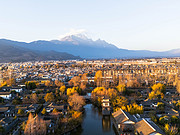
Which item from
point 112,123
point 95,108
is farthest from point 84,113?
point 112,123

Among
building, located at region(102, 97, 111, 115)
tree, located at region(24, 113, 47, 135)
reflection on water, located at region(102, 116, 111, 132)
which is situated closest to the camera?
tree, located at region(24, 113, 47, 135)

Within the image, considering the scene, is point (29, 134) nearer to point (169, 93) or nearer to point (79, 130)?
point (79, 130)

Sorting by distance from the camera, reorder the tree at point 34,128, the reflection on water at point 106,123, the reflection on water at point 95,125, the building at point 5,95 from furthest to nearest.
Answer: the building at point 5,95
the reflection on water at point 106,123
the reflection on water at point 95,125
the tree at point 34,128

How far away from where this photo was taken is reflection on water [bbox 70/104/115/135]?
7.39 m

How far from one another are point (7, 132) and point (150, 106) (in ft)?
26.0

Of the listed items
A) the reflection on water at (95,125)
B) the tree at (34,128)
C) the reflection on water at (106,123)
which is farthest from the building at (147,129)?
the tree at (34,128)

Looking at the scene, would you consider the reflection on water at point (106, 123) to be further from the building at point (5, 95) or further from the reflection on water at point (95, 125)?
the building at point (5, 95)

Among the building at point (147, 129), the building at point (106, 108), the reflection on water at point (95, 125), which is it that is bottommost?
the reflection on water at point (95, 125)

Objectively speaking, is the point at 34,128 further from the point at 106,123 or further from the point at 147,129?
the point at 147,129

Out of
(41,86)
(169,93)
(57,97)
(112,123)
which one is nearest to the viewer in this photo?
(112,123)

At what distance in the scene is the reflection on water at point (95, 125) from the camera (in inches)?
291

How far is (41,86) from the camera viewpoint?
15.8 meters

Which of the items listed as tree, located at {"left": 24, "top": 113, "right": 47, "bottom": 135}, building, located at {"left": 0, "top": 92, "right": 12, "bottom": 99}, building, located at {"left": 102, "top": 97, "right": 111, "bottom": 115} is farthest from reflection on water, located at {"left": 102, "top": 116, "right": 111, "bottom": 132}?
building, located at {"left": 0, "top": 92, "right": 12, "bottom": 99}

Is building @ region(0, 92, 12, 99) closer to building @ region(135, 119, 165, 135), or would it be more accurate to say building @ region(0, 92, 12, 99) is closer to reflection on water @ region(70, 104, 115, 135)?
reflection on water @ region(70, 104, 115, 135)
